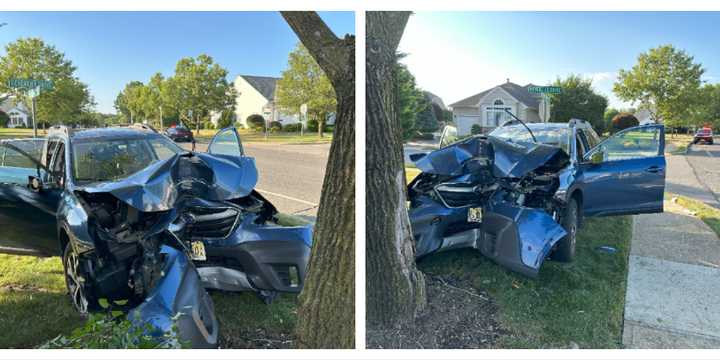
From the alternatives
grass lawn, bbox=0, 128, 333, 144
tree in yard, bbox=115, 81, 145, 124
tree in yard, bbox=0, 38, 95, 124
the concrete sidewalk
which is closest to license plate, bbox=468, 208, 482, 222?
the concrete sidewalk

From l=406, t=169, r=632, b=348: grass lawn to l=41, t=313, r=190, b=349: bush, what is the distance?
1934 mm

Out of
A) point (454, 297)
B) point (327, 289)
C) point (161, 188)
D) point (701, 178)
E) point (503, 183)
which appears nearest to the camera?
point (161, 188)

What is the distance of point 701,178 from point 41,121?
5366mm

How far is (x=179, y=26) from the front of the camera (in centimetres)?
330

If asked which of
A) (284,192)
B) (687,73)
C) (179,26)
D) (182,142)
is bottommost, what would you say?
(284,192)

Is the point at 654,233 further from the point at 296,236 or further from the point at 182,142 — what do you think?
the point at 182,142

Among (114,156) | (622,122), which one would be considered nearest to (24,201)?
(114,156)

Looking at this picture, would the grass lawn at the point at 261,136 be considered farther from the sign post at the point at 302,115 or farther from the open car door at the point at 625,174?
the open car door at the point at 625,174

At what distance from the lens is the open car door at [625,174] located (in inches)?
166

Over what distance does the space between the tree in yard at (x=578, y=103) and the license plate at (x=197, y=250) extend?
294 centimetres

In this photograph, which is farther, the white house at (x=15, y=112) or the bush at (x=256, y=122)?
the bush at (x=256, y=122)

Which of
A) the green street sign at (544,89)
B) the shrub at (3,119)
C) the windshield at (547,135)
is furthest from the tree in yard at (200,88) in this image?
the windshield at (547,135)

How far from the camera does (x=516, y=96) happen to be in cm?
399

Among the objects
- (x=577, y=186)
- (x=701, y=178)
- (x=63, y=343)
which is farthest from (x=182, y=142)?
(x=701, y=178)
